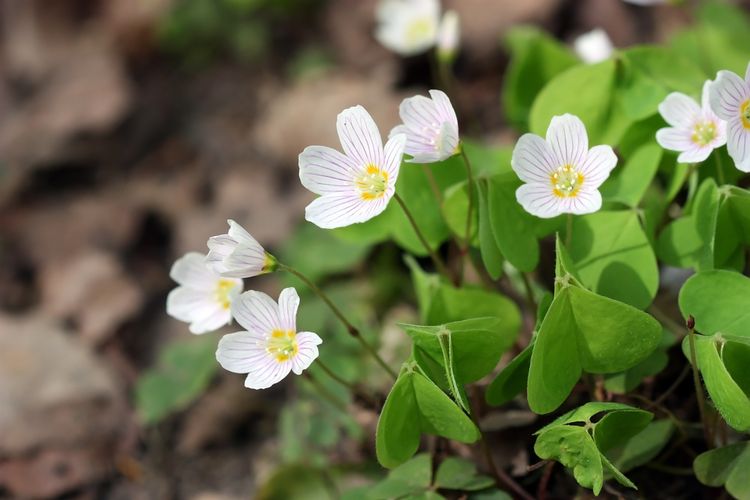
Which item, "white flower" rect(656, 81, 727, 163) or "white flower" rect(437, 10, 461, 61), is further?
"white flower" rect(437, 10, 461, 61)

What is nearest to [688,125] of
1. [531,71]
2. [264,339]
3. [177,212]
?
[531,71]

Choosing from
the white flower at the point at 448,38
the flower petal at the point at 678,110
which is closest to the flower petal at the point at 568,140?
the flower petal at the point at 678,110

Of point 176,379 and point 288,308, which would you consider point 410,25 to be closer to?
point 176,379

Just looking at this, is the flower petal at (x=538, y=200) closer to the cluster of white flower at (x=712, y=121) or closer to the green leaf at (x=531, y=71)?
the cluster of white flower at (x=712, y=121)

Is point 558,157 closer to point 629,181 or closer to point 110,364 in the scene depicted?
point 629,181

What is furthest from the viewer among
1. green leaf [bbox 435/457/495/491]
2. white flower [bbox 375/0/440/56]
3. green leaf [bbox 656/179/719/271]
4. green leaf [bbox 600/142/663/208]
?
white flower [bbox 375/0/440/56]

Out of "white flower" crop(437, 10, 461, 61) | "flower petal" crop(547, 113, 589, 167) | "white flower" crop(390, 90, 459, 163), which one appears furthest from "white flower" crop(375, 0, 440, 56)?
"flower petal" crop(547, 113, 589, 167)

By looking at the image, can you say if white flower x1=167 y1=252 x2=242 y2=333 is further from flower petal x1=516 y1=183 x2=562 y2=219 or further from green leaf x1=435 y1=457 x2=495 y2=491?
flower petal x1=516 y1=183 x2=562 y2=219

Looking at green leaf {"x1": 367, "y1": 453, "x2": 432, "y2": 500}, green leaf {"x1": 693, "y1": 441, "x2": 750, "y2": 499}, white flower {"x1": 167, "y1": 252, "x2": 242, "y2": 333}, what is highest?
white flower {"x1": 167, "y1": 252, "x2": 242, "y2": 333}
